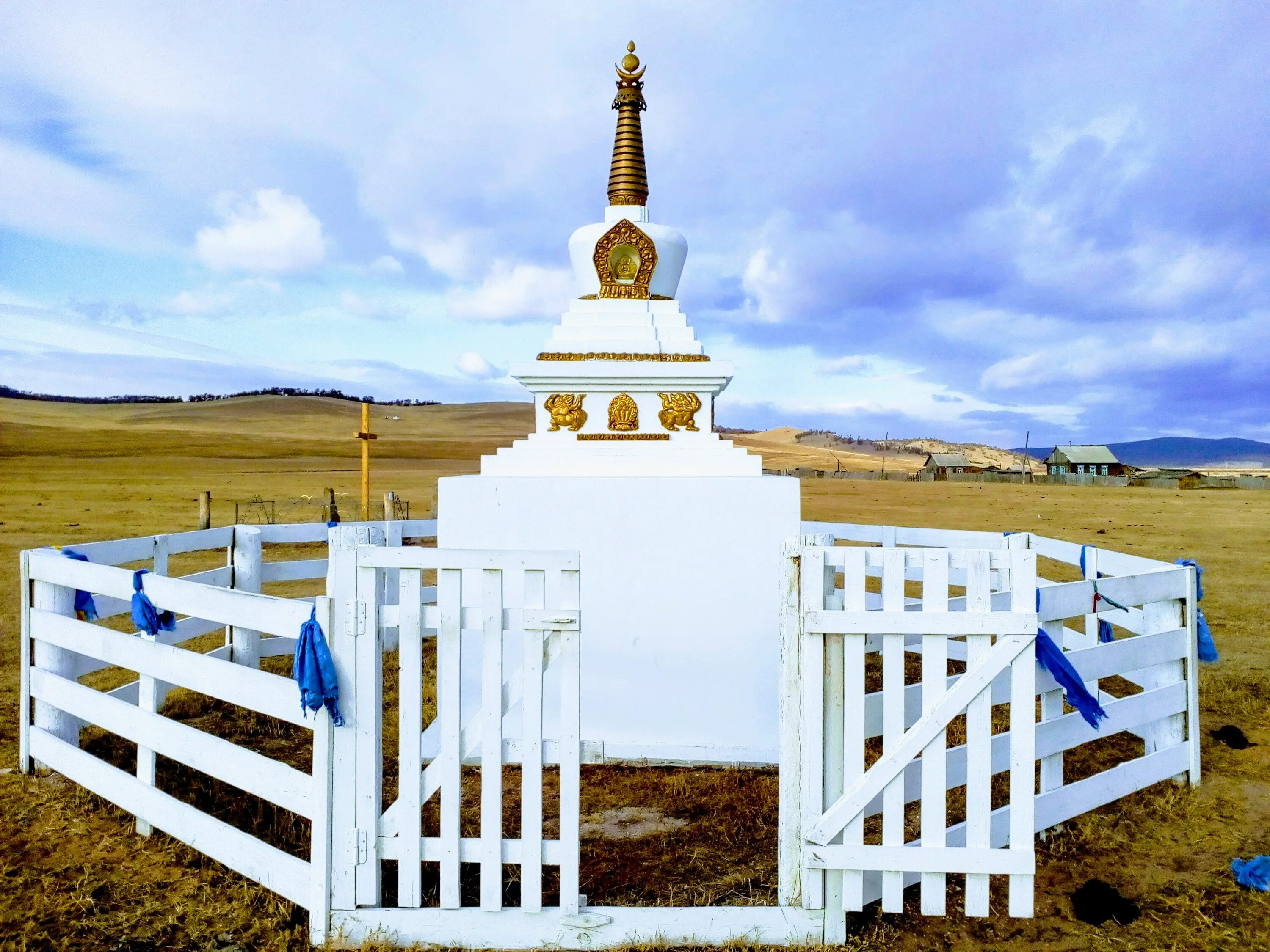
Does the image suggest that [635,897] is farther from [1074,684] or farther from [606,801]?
[1074,684]

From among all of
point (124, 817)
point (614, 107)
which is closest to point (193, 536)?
point (124, 817)

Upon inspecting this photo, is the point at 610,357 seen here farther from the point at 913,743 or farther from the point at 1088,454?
the point at 1088,454

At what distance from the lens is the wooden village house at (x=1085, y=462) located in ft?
185

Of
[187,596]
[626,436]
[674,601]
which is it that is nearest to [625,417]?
[626,436]

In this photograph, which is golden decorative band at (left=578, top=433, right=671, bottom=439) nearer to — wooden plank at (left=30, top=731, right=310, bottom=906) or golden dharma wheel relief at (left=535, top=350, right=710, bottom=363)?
golden dharma wheel relief at (left=535, top=350, right=710, bottom=363)

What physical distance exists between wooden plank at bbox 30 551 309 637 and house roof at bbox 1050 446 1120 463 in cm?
6309

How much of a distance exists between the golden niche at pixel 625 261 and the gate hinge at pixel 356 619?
493cm

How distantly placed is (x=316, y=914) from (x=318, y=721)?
2.98 feet

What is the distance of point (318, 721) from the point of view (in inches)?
148

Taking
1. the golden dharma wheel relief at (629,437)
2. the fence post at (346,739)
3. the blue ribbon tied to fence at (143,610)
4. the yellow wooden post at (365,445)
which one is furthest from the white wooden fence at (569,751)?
the yellow wooden post at (365,445)

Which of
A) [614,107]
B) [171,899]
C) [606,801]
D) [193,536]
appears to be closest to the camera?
[171,899]

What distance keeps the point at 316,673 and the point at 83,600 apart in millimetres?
3309

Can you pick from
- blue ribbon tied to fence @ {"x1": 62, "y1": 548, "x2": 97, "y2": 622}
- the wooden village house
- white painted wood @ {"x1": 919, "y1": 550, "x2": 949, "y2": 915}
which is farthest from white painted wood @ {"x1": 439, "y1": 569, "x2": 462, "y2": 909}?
the wooden village house

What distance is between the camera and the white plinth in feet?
20.9
